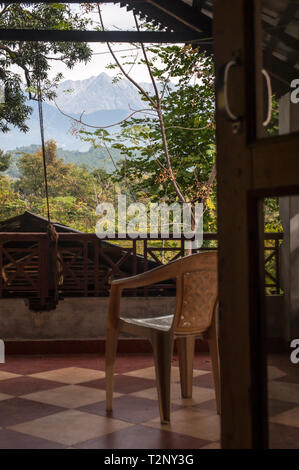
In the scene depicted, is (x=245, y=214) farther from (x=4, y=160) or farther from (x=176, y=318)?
(x=4, y=160)

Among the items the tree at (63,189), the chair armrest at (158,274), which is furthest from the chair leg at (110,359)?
the tree at (63,189)

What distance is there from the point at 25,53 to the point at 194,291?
308 inches

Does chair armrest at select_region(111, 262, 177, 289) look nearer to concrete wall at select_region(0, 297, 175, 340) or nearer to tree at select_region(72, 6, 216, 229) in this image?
concrete wall at select_region(0, 297, 175, 340)

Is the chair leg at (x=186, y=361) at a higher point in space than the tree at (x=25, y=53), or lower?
lower

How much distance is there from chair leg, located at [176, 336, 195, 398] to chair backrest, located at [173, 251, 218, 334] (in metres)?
0.24

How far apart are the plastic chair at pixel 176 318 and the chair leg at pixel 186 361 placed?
0.17 meters

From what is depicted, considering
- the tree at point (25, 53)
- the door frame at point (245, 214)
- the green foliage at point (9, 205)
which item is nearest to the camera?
the door frame at point (245, 214)

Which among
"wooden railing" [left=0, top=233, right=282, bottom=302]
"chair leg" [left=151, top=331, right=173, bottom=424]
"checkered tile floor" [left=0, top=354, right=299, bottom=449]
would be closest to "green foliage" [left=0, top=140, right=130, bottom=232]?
"wooden railing" [left=0, top=233, right=282, bottom=302]

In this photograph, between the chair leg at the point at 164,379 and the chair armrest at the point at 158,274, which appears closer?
the chair leg at the point at 164,379

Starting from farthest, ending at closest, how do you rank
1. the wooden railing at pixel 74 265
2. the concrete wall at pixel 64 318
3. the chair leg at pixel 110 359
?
the wooden railing at pixel 74 265, the concrete wall at pixel 64 318, the chair leg at pixel 110 359

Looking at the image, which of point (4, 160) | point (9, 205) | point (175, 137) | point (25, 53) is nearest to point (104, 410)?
point (175, 137)

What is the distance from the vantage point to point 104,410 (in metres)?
2.88

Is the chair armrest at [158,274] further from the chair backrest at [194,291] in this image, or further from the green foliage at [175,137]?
the green foliage at [175,137]

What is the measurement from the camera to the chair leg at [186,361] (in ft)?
10.1
